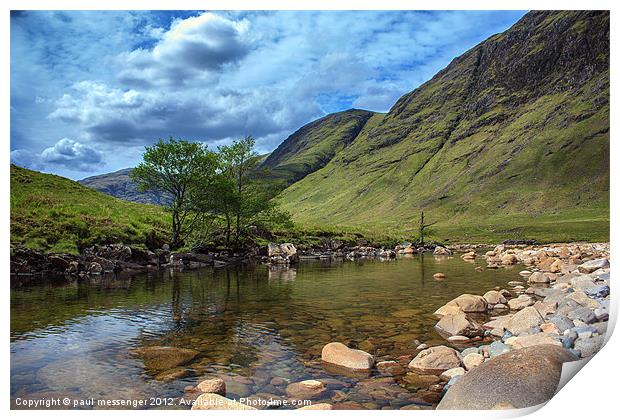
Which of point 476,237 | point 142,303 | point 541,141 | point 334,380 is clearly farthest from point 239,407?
point 541,141

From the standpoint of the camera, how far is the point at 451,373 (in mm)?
6559

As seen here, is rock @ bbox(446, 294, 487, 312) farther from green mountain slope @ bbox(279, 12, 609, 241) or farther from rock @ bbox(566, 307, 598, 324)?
green mountain slope @ bbox(279, 12, 609, 241)

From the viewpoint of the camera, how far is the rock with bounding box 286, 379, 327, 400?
5.88 meters

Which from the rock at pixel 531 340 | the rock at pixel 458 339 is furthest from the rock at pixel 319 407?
the rock at pixel 458 339

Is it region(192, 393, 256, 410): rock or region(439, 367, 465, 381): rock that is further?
region(439, 367, 465, 381): rock

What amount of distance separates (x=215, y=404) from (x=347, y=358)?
268 centimetres

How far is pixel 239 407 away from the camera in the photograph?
203 inches

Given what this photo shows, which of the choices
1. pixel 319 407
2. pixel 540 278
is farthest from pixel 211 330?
→ pixel 540 278

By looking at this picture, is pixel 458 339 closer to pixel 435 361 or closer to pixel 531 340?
pixel 531 340

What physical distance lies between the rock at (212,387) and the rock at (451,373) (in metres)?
3.43

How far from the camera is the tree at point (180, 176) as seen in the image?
2852 cm

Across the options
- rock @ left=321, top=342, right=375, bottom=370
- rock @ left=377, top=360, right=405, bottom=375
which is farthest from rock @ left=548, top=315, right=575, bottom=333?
rock @ left=321, top=342, right=375, bottom=370

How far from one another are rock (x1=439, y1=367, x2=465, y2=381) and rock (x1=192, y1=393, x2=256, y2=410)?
10.4ft
